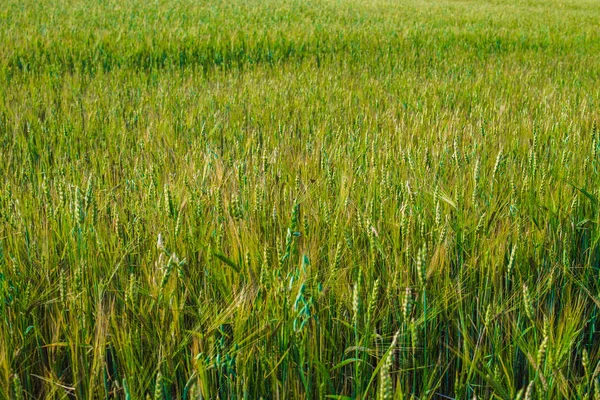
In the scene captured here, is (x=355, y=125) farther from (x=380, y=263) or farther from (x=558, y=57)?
(x=558, y=57)

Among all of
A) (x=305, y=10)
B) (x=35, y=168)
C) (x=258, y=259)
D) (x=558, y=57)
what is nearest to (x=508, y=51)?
(x=558, y=57)

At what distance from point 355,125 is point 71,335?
2110 millimetres

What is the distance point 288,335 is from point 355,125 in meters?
2.06

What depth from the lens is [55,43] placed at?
17.6ft

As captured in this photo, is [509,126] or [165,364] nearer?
[165,364]

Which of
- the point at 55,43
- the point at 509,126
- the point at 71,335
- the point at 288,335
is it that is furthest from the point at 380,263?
the point at 55,43

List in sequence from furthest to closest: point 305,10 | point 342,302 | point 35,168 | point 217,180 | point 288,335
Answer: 1. point 305,10
2. point 35,168
3. point 217,180
4. point 342,302
5. point 288,335

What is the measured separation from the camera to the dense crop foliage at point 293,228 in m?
1.03

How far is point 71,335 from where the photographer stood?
1064 millimetres

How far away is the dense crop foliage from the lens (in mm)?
1028

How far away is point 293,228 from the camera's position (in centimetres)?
114

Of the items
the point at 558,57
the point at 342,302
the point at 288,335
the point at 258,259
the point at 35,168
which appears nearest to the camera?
the point at 288,335

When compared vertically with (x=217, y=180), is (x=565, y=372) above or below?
below

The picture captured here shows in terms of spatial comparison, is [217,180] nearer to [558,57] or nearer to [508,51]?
[558,57]
